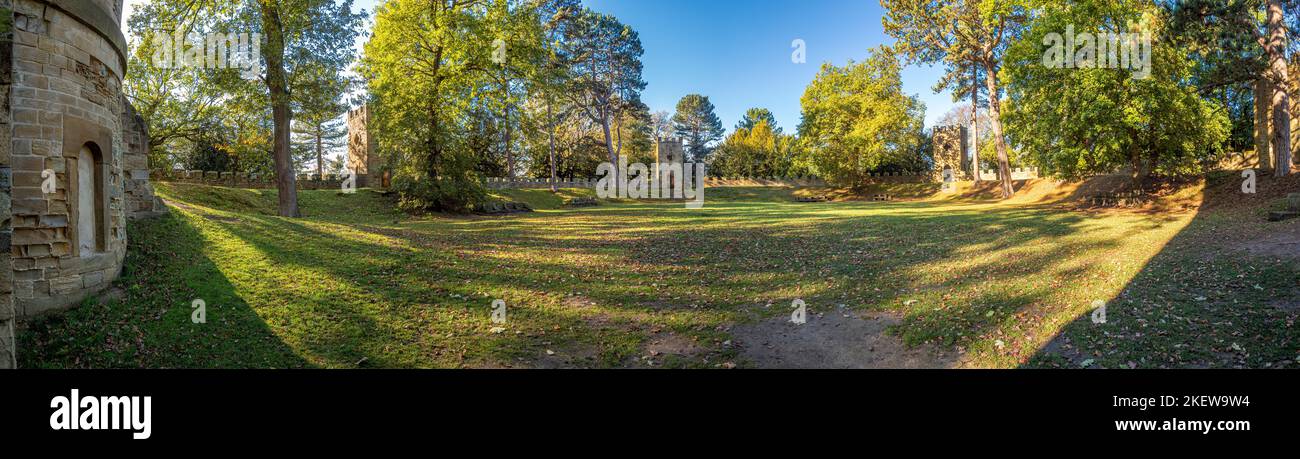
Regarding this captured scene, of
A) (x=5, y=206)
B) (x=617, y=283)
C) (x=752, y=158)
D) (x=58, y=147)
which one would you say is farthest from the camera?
(x=752, y=158)

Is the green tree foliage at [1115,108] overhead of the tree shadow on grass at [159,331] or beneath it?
overhead

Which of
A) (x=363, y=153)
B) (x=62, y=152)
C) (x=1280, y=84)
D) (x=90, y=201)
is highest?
(x=363, y=153)

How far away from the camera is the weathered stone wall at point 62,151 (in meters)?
6.20

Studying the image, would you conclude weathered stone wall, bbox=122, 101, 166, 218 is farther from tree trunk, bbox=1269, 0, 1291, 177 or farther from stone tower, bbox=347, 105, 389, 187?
tree trunk, bbox=1269, 0, 1291, 177

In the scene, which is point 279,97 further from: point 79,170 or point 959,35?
point 959,35

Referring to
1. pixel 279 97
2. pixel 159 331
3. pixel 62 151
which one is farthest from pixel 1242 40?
pixel 279 97

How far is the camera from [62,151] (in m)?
6.56

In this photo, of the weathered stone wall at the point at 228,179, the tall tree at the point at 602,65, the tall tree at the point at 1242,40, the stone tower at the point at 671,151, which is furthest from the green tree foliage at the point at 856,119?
the weathered stone wall at the point at 228,179

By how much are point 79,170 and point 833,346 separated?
9.67m

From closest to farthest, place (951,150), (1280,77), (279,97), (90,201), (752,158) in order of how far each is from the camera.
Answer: (90,201)
(1280,77)
(279,97)
(951,150)
(752,158)

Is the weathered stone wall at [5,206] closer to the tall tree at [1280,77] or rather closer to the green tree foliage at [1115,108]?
the green tree foliage at [1115,108]

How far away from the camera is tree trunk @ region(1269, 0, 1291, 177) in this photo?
15359mm

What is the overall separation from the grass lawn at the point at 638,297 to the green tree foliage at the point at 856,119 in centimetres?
2711
